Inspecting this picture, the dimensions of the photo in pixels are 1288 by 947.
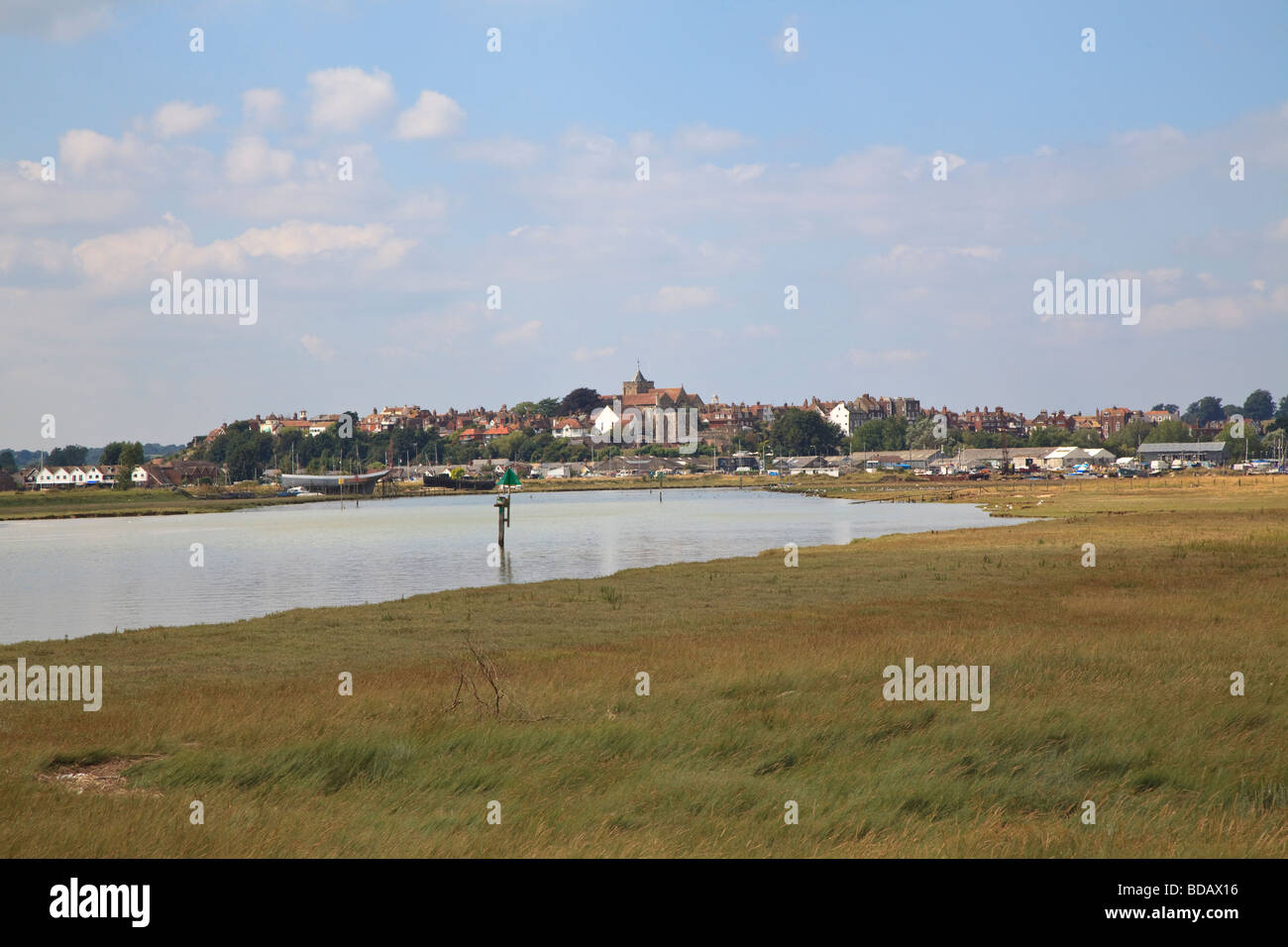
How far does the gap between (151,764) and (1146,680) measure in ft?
43.0

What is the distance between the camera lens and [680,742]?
1287cm

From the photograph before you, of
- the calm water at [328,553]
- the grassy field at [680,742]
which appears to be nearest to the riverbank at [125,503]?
the calm water at [328,553]

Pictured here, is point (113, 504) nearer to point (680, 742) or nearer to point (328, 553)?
point (328, 553)

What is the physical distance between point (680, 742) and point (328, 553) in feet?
176

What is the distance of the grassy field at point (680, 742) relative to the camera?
30.5 feet

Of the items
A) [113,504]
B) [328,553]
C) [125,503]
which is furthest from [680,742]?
[125,503]

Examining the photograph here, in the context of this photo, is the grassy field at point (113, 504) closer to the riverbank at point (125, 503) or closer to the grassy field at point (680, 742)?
the riverbank at point (125, 503)

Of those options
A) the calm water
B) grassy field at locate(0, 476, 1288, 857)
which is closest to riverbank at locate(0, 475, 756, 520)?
the calm water

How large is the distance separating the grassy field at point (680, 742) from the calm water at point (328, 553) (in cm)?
1295

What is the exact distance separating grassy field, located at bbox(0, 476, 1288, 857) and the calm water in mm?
12955

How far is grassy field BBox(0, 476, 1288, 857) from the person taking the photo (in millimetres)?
9305

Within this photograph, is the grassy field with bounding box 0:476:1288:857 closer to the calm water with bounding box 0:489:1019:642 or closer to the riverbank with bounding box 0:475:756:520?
the calm water with bounding box 0:489:1019:642
